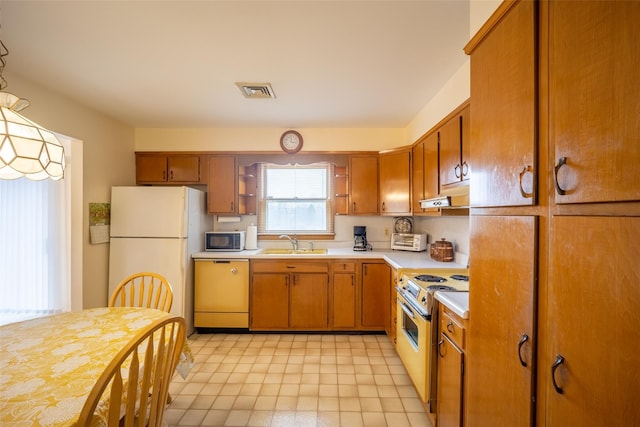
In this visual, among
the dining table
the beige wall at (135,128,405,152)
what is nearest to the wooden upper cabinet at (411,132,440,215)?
the beige wall at (135,128,405,152)

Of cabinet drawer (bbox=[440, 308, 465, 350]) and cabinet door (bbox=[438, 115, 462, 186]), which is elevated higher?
cabinet door (bbox=[438, 115, 462, 186])

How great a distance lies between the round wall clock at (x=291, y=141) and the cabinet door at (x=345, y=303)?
5.42ft

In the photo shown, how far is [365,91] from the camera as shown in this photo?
2559mm

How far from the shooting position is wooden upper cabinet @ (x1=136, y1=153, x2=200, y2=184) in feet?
11.8

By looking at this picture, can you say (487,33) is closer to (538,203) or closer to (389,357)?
(538,203)

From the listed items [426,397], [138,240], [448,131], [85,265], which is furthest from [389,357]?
[85,265]

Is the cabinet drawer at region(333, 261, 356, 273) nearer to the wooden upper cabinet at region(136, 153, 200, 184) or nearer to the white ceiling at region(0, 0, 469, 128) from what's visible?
the white ceiling at region(0, 0, 469, 128)

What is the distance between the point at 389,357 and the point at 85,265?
310 centimetres

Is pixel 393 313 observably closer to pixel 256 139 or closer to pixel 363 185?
pixel 363 185

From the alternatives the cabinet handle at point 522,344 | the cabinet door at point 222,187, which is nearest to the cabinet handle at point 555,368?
the cabinet handle at point 522,344

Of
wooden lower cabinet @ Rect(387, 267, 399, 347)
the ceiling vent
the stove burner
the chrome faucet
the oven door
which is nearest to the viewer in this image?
the oven door

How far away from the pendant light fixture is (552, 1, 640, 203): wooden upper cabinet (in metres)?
1.90

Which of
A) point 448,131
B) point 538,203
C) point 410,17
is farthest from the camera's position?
point 448,131

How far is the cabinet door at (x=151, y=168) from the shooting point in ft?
11.9
